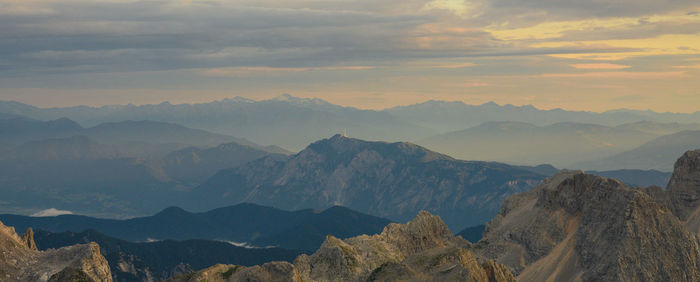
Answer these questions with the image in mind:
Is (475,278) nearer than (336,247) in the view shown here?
Yes

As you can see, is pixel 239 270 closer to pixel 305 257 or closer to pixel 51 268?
pixel 305 257

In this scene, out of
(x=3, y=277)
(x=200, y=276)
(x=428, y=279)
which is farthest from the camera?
(x=3, y=277)

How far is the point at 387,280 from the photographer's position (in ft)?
443

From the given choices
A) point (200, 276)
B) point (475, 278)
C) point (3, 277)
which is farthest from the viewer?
point (3, 277)

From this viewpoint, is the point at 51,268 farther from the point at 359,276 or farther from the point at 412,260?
the point at 412,260

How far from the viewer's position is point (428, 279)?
129500 millimetres

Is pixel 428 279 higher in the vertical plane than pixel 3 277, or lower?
higher

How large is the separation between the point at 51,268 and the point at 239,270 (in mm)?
79056

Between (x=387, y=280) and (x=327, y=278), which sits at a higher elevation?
(x=387, y=280)

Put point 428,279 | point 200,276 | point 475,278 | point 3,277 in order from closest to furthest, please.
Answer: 1. point 475,278
2. point 428,279
3. point 200,276
4. point 3,277

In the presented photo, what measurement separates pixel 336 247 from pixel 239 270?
53.8 m

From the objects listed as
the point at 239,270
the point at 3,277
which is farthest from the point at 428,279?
A: the point at 3,277

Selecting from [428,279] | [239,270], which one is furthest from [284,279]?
[428,279]

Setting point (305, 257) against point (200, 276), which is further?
point (305, 257)
